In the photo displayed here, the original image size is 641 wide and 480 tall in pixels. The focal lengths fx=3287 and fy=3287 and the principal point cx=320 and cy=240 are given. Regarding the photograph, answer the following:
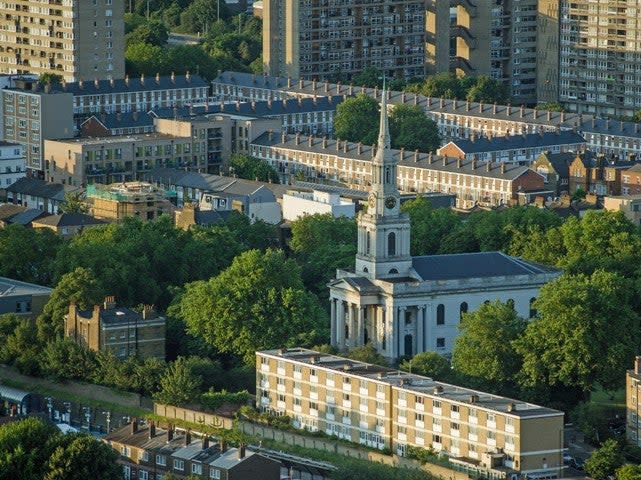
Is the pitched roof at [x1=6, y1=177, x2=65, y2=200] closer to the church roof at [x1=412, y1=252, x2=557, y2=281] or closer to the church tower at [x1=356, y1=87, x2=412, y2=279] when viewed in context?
the church tower at [x1=356, y1=87, x2=412, y2=279]

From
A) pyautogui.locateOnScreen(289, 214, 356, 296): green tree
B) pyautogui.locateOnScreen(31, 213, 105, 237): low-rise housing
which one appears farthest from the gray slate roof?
pyautogui.locateOnScreen(31, 213, 105, 237): low-rise housing

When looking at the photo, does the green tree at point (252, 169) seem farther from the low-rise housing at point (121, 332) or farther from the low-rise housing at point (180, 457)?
the low-rise housing at point (180, 457)

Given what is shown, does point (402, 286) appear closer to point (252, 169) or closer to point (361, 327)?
point (361, 327)

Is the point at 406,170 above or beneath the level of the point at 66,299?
above

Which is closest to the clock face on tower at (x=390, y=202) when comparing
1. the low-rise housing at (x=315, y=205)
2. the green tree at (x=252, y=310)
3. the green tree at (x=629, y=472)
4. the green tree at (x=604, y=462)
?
the green tree at (x=252, y=310)

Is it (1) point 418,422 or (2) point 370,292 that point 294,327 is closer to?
(2) point 370,292

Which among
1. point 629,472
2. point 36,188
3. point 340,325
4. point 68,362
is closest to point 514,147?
point 36,188
